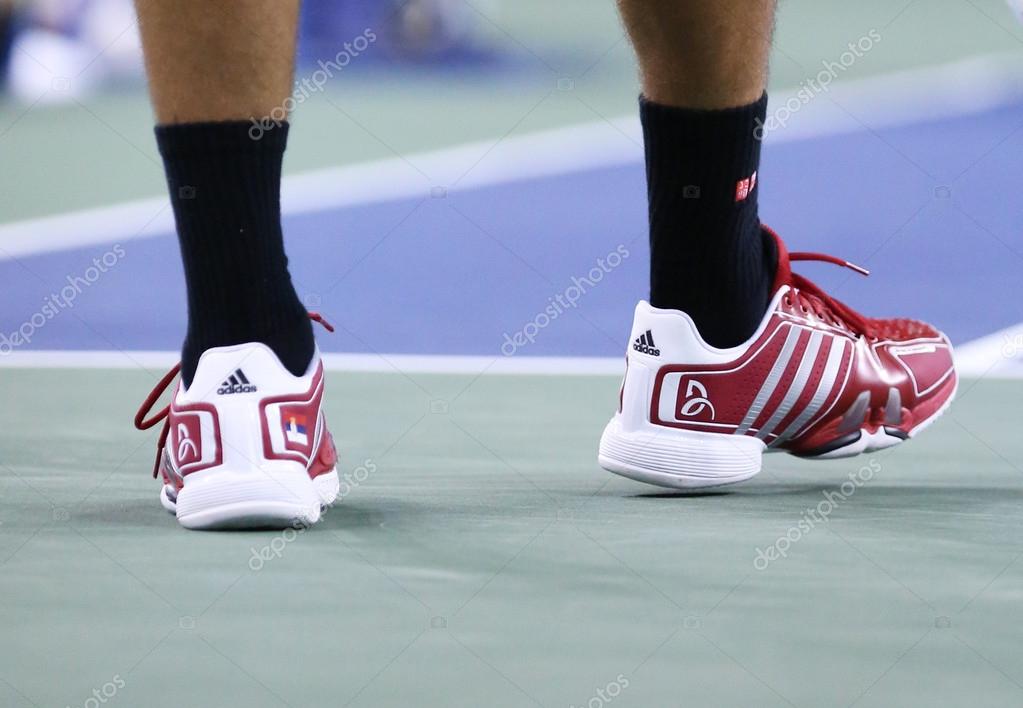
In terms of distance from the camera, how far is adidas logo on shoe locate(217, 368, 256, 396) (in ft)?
4.84

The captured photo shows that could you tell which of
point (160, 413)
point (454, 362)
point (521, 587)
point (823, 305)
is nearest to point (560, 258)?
point (454, 362)

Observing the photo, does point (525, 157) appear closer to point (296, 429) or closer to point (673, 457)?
point (673, 457)

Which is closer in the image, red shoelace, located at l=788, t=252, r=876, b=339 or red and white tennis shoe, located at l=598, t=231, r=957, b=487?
red and white tennis shoe, located at l=598, t=231, r=957, b=487

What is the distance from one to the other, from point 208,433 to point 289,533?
115 mm

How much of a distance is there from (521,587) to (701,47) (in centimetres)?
63

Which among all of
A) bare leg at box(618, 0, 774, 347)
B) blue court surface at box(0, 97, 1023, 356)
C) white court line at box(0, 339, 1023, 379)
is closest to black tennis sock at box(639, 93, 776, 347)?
bare leg at box(618, 0, 774, 347)

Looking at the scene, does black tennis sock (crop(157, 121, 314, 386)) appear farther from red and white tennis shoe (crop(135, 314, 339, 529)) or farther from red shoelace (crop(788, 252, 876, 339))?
red shoelace (crop(788, 252, 876, 339))

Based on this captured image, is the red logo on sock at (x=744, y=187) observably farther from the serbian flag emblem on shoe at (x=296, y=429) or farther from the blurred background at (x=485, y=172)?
the blurred background at (x=485, y=172)

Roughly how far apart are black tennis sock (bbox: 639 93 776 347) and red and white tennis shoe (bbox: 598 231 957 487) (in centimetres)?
3

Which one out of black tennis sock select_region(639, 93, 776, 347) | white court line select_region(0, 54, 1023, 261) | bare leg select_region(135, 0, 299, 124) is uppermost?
bare leg select_region(135, 0, 299, 124)

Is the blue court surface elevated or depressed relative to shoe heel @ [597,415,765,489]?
depressed

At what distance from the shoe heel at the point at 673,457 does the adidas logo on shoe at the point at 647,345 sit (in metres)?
0.08

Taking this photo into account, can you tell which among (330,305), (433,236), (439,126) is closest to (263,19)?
(330,305)

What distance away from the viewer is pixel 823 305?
1.84m
